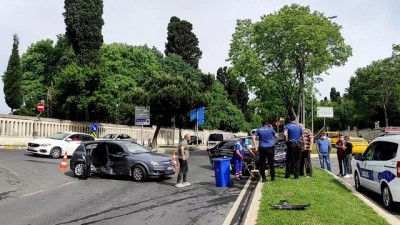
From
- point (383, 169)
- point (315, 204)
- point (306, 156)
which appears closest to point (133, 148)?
point (306, 156)

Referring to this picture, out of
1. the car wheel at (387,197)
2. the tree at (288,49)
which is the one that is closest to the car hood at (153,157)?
the car wheel at (387,197)

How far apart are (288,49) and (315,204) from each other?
3052 cm

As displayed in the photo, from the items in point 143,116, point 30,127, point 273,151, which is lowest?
point 273,151

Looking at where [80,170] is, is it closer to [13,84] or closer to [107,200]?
[107,200]

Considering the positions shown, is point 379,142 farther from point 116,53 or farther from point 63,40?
point 63,40

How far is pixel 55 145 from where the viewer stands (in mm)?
25234

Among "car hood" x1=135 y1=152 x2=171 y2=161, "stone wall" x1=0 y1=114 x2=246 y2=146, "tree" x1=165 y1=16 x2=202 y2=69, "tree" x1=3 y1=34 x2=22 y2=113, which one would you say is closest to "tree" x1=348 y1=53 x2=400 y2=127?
"tree" x1=165 y1=16 x2=202 y2=69

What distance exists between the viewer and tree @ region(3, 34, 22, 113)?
169 ft

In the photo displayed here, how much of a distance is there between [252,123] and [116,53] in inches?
2327

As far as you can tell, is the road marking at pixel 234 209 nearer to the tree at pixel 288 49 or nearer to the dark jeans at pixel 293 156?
the dark jeans at pixel 293 156

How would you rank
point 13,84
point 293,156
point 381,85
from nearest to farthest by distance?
1. point 293,156
2. point 13,84
3. point 381,85

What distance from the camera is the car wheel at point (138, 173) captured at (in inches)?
604

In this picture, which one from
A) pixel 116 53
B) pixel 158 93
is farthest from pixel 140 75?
pixel 158 93

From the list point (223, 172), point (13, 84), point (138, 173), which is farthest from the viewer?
point (13, 84)
